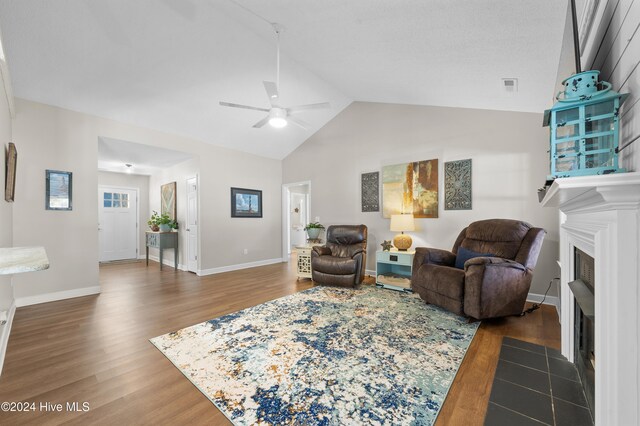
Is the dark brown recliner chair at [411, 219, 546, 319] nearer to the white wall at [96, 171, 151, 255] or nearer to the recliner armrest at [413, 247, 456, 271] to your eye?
the recliner armrest at [413, 247, 456, 271]

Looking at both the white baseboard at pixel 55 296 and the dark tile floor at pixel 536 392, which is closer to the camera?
the dark tile floor at pixel 536 392

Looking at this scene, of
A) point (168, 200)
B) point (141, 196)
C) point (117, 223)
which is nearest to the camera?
point (168, 200)

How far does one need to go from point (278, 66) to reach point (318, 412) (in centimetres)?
351

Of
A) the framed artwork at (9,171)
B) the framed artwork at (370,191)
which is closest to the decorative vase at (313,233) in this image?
the framed artwork at (370,191)

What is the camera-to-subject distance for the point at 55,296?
11.2 ft

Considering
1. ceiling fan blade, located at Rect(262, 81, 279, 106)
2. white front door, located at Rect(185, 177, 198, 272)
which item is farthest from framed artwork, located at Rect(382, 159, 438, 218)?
white front door, located at Rect(185, 177, 198, 272)

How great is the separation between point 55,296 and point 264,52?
412 centimetres

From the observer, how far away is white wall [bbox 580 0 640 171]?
90cm

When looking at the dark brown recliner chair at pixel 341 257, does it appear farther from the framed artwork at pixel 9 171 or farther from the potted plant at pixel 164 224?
the framed artwork at pixel 9 171

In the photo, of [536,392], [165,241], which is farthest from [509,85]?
[165,241]

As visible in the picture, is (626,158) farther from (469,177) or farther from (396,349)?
(469,177)

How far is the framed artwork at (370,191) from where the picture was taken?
15.0 feet

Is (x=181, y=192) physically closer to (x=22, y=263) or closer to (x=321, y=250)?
(x=321, y=250)

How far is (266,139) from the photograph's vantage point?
17.5ft
